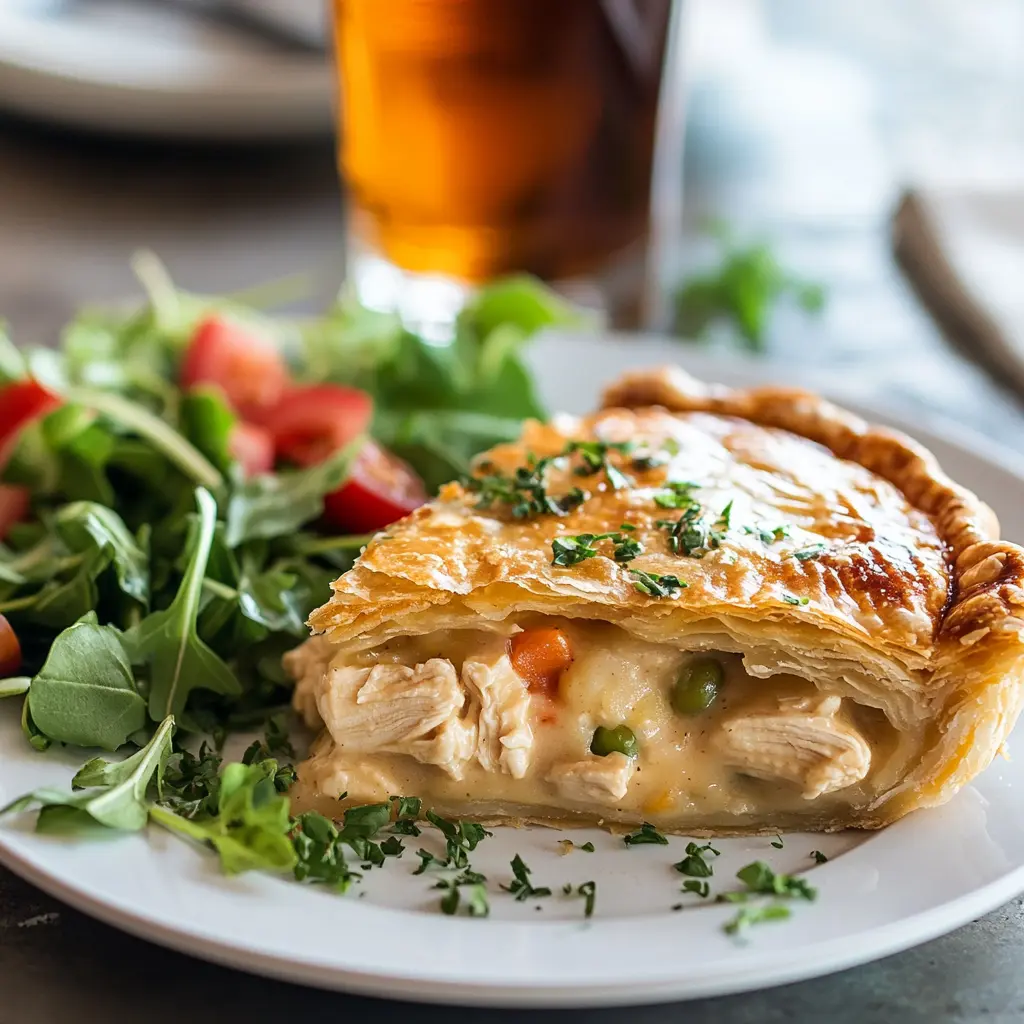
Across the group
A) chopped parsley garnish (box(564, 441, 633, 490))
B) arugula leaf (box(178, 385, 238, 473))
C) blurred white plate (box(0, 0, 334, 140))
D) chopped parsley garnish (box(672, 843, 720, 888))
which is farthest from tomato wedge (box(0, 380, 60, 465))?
blurred white plate (box(0, 0, 334, 140))

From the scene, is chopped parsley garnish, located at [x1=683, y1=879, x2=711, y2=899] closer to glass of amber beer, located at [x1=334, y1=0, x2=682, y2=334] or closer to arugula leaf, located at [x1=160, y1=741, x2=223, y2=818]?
arugula leaf, located at [x1=160, y1=741, x2=223, y2=818]

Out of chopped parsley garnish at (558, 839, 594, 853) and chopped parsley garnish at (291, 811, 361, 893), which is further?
chopped parsley garnish at (558, 839, 594, 853)

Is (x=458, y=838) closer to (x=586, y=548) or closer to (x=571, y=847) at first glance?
(x=571, y=847)

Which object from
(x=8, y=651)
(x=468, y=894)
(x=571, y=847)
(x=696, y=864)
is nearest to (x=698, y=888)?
(x=696, y=864)

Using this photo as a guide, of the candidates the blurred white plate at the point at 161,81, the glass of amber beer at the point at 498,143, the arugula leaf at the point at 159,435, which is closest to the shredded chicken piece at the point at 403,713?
the arugula leaf at the point at 159,435

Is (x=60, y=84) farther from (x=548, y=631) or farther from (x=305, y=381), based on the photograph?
(x=548, y=631)

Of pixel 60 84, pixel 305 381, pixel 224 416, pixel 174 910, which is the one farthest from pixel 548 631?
pixel 60 84
